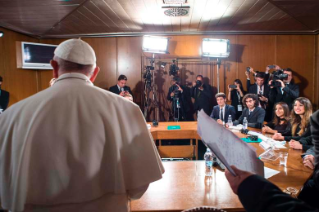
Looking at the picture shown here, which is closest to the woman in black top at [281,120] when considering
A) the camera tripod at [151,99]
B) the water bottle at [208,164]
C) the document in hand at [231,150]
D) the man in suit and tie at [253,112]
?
the man in suit and tie at [253,112]

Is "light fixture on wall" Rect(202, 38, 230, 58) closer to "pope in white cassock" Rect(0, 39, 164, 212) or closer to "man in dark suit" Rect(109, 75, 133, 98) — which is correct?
"man in dark suit" Rect(109, 75, 133, 98)

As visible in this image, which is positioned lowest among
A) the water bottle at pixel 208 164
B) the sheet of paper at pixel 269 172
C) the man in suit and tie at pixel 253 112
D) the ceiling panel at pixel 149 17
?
the sheet of paper at pixel 269 172

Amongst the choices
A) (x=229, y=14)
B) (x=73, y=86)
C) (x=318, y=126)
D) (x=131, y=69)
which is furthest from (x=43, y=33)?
(x=318, y=126)

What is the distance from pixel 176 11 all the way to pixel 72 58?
3561 millimetres

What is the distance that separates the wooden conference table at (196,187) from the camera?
1.31 m

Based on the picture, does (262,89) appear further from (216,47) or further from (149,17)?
(149,17)

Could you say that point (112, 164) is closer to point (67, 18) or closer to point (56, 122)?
point (56, 122)

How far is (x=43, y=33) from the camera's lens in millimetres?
5758

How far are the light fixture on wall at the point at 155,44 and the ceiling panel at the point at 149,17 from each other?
23 centimetres

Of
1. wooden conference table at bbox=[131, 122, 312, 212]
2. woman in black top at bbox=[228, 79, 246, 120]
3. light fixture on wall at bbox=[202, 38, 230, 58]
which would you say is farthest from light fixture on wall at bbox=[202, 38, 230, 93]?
wooden conference table at bbox=[131, 122, 312, 212]

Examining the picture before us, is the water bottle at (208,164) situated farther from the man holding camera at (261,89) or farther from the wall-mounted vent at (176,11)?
the man holding camera at (261,89)

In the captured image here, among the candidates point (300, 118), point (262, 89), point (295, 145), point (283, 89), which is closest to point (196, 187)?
point (295, 145)

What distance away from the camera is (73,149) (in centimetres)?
91

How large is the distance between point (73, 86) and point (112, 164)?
1.19 ft
